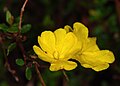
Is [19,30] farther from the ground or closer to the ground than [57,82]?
farther from the ground

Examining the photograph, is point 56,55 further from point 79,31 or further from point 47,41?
point 79,31

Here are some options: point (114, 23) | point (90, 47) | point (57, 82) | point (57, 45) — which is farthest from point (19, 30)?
point (114, 23)

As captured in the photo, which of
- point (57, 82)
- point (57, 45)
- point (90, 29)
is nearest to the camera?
point (57, 45)

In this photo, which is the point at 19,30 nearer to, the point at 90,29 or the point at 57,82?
the point at 57,82

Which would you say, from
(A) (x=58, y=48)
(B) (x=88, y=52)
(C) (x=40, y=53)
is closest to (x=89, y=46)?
(B) (x=88, y=52)

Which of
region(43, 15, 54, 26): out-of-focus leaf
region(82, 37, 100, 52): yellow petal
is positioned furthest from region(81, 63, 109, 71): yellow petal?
region(43, 15, 54, 26): out-of-focus leaf

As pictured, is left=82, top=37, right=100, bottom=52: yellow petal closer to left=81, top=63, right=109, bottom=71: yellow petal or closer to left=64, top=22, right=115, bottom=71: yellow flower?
left=64, top=22, right=115, bottom=71: yellow flower

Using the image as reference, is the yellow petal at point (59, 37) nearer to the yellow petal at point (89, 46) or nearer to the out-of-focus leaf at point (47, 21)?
the yellow petal at point (89, 46)
